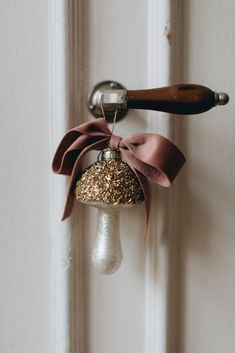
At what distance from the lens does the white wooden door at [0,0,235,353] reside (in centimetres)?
31

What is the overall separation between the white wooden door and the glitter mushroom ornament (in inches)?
1.3

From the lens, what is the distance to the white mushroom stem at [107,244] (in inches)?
11.3

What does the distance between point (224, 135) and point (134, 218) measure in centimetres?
11

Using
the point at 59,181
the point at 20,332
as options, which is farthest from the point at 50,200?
the point at 20,332

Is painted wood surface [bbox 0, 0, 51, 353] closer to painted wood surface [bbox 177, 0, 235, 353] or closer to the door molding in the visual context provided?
the door molding

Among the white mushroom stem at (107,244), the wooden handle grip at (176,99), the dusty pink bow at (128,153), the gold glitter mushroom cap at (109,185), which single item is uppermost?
the wooden handle grip at (176,99)

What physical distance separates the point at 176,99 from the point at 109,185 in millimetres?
82

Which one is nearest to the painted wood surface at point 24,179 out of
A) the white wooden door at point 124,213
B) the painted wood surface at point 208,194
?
the white wooden door at point 124,213

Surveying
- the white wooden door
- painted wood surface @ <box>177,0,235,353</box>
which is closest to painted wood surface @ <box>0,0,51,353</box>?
the white wooden door

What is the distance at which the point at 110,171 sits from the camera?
269 millimetres

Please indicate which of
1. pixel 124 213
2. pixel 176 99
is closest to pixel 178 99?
pixel 176 99

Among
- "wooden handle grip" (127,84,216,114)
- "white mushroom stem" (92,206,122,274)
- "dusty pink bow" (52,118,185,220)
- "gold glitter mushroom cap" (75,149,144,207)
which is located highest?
"wooden handle grip" (127,84,216,114)

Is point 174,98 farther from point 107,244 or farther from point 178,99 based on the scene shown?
point 107,244

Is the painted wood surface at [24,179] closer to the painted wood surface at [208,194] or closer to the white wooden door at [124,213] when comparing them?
the white wooden door at [124,213]
